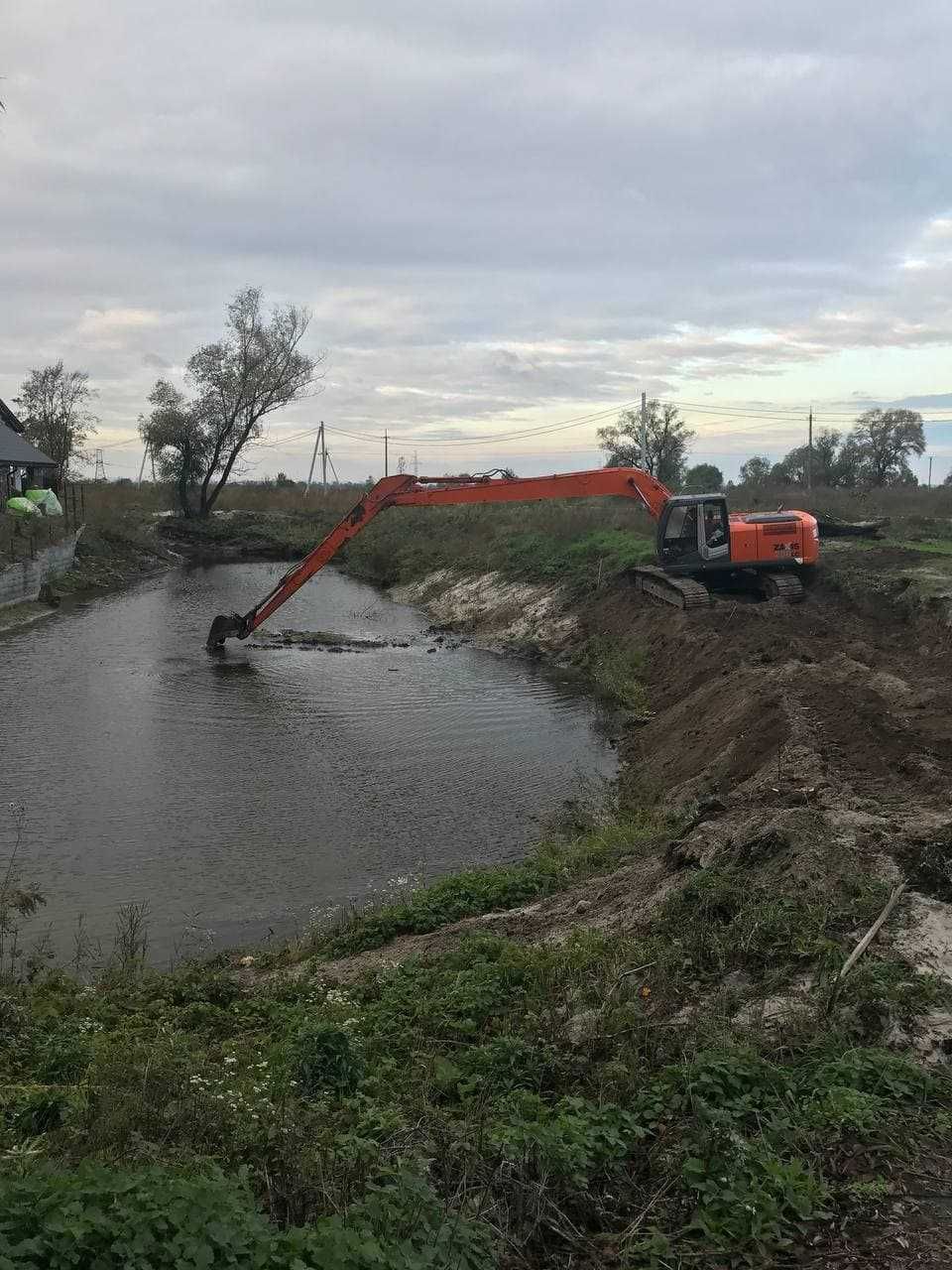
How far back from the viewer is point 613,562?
26906mm

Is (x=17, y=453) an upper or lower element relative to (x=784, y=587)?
upper

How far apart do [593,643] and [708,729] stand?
8707mm

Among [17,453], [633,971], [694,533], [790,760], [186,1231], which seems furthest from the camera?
[17,453]

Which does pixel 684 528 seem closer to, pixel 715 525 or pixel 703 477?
pixel 715 525

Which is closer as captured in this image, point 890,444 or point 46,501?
point 46,501

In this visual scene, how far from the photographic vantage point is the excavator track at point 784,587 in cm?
2108

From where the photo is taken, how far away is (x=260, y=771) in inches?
573

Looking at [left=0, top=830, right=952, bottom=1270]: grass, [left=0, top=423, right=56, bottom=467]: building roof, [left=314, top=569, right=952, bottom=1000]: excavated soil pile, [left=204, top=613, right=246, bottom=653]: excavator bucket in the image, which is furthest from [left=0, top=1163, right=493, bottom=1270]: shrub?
[left=0, top=423, right=56, bottom=467]: building roof

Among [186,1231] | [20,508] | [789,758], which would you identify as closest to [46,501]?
[20,508]

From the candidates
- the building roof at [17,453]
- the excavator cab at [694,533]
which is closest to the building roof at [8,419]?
the building roof at [17,453]

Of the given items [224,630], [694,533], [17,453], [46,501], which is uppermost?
[17,453]

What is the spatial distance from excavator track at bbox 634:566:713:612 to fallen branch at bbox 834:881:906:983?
14.1 m

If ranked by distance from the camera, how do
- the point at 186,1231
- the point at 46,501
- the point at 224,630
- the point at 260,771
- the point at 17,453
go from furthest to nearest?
the point at 46,501 < the point at 17,453 < the point at 224,630 < the point at 260,771 < the point at 186,1231

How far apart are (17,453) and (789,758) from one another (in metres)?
37.1
